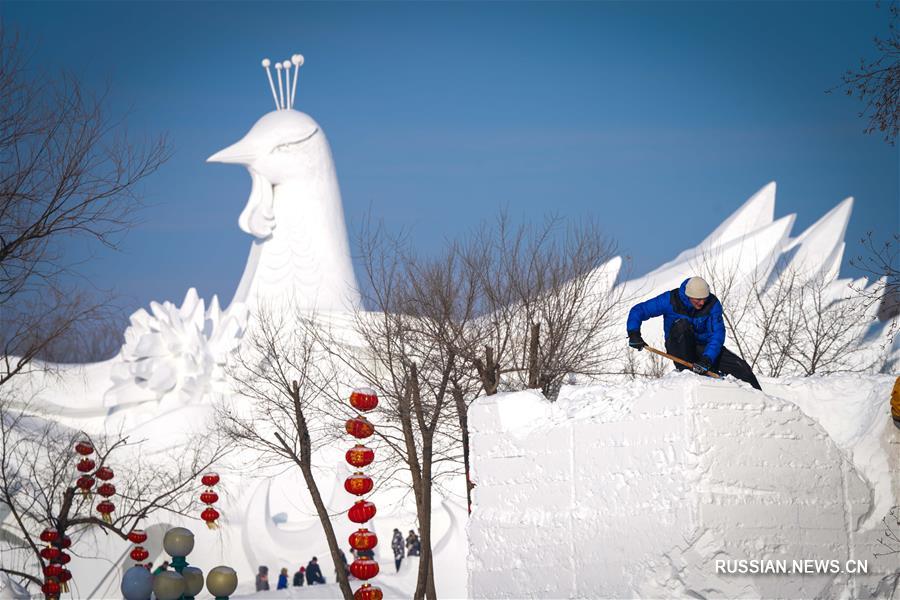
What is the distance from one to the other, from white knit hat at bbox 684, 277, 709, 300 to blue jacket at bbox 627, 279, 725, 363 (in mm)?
73

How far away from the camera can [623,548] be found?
6082 mm

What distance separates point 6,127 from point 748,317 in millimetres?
12702

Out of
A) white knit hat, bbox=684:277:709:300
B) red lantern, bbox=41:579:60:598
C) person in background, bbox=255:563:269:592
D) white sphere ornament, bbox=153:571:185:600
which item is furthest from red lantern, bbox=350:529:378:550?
person in background, bbox=255:563:269:592

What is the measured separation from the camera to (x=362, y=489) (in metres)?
10.8

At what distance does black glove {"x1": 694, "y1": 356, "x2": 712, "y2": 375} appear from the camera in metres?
7.04

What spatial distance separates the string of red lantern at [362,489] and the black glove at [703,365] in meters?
4.12

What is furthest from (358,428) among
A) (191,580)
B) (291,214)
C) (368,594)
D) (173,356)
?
(291,214)

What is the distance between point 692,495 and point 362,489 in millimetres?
5638

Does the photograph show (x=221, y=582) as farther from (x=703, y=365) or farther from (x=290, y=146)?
(x=290, y=146)

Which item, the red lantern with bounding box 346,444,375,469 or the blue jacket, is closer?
the blue jacket

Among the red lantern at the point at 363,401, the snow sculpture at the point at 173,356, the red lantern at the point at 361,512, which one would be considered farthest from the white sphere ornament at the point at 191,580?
the snow sculpture at the point at 173,356

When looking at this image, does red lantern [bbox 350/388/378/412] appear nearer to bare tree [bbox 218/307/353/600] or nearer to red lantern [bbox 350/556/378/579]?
red lantern [bbox 350/556/378/579]

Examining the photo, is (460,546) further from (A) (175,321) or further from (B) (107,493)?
(A) (175,321)

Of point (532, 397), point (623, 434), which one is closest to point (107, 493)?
point (532, 397)
